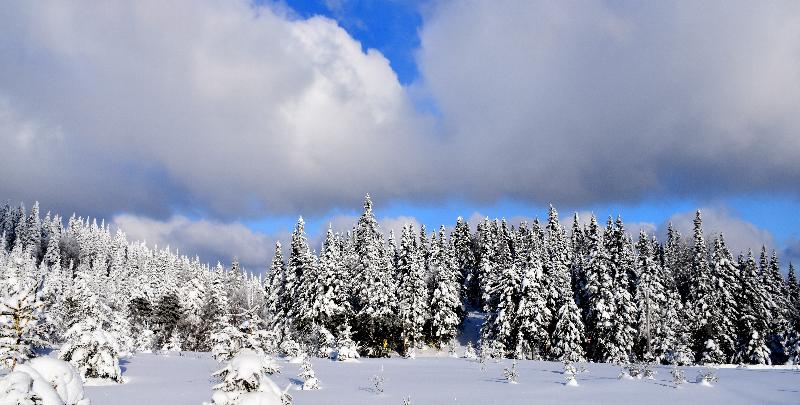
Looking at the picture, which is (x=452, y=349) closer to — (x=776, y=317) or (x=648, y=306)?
(x=648, y=306)

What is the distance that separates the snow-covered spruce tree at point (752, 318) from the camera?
54344mm

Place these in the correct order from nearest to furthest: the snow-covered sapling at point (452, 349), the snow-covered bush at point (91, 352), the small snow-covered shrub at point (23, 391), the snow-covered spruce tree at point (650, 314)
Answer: the small snow-covered shrub at point (23, 391) → the snow-covered bush at point (91, 352) → the snow-covered sapling at point (452, 349) → the snow-covered spruce tree at point (650, 314)

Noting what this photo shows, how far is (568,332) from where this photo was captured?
5350 cm

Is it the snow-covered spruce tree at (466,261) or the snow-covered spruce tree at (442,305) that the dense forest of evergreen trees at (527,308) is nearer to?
the snow-covered spruce tree at (442,305)

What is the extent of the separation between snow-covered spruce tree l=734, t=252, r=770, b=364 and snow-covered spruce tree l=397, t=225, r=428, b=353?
1260 inches

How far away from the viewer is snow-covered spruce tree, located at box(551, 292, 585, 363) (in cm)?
5300

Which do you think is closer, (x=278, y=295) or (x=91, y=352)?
(x=91, y=352)

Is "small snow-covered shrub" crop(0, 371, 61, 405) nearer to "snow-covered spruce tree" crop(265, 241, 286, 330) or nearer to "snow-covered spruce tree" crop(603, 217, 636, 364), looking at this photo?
"snow-covered spruce tree" crop(603, 217, 636, 364)

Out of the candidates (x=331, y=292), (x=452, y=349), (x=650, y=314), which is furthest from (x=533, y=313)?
(x=331, y=292)

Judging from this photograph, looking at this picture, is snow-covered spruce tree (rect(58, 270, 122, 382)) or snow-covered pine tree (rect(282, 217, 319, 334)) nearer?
snow-covered spruce tree (rect(58, 270, 122, 382))

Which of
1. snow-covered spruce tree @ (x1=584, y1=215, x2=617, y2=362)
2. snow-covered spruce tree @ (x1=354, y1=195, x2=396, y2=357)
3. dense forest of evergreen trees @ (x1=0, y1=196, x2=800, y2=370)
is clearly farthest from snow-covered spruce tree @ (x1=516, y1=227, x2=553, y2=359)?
snow-covered spruce tree @ (x1=354, y1=195, x2=396, y2=357)

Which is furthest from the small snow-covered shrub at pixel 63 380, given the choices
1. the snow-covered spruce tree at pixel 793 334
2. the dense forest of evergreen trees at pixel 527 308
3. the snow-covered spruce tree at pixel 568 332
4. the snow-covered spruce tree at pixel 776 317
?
the snow-covered spruce tree at pixel 776 317

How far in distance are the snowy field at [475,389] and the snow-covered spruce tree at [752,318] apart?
3419 centimetres

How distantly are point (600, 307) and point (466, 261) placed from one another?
48.2 metres
